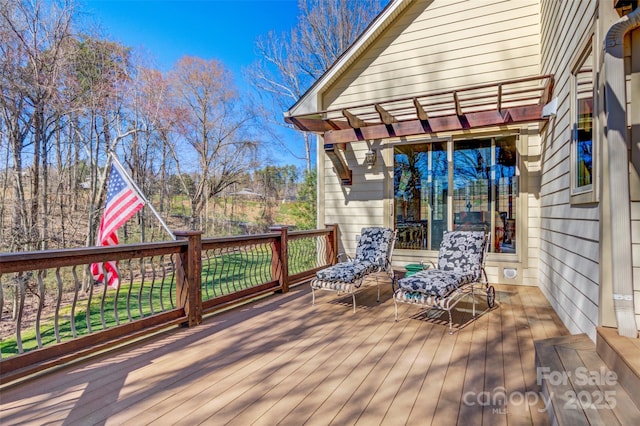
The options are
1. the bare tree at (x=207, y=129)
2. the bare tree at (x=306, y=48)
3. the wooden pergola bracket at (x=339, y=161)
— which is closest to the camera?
the wooden pergola bracket at (x=339, y=161)

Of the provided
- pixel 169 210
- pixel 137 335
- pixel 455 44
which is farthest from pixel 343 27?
pixel 137 335

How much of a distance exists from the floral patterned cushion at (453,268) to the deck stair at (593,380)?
4.00 feet

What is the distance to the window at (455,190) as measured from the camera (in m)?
5.66

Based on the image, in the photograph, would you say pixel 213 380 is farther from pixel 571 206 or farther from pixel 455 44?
pixel 455 44

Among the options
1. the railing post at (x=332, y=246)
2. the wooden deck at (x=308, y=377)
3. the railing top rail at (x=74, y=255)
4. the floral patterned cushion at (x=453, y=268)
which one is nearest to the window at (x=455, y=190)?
the railing post at (x=332, y=246)

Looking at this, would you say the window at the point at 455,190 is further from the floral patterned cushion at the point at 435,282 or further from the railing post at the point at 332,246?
the floral patterned cushion at the point at 435,282

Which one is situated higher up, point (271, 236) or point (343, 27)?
point (343, 27)

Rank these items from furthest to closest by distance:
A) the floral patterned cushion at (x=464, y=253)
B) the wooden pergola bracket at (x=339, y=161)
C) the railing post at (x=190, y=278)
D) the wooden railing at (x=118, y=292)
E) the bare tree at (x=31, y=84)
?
the bare tree at (x=31, y=84) < the wooden pergola bracket at (x=339, y=161) < the floral patterned cushion at (x=464, y=253) < the railing post at (x=190, y=278) < the wooden railing at (x=118, y=292)

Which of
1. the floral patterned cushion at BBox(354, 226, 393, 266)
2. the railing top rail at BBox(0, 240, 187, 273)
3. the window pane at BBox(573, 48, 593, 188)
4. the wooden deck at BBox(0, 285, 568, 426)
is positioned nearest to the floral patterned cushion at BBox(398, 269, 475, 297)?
the wooden deck at BBox(0, 285, 568, 426)

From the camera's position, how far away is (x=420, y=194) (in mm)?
6312

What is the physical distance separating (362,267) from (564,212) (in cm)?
244

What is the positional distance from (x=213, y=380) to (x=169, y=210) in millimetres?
12525

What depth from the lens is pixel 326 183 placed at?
7.17 meters

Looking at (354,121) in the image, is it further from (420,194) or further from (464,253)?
(464,253)
